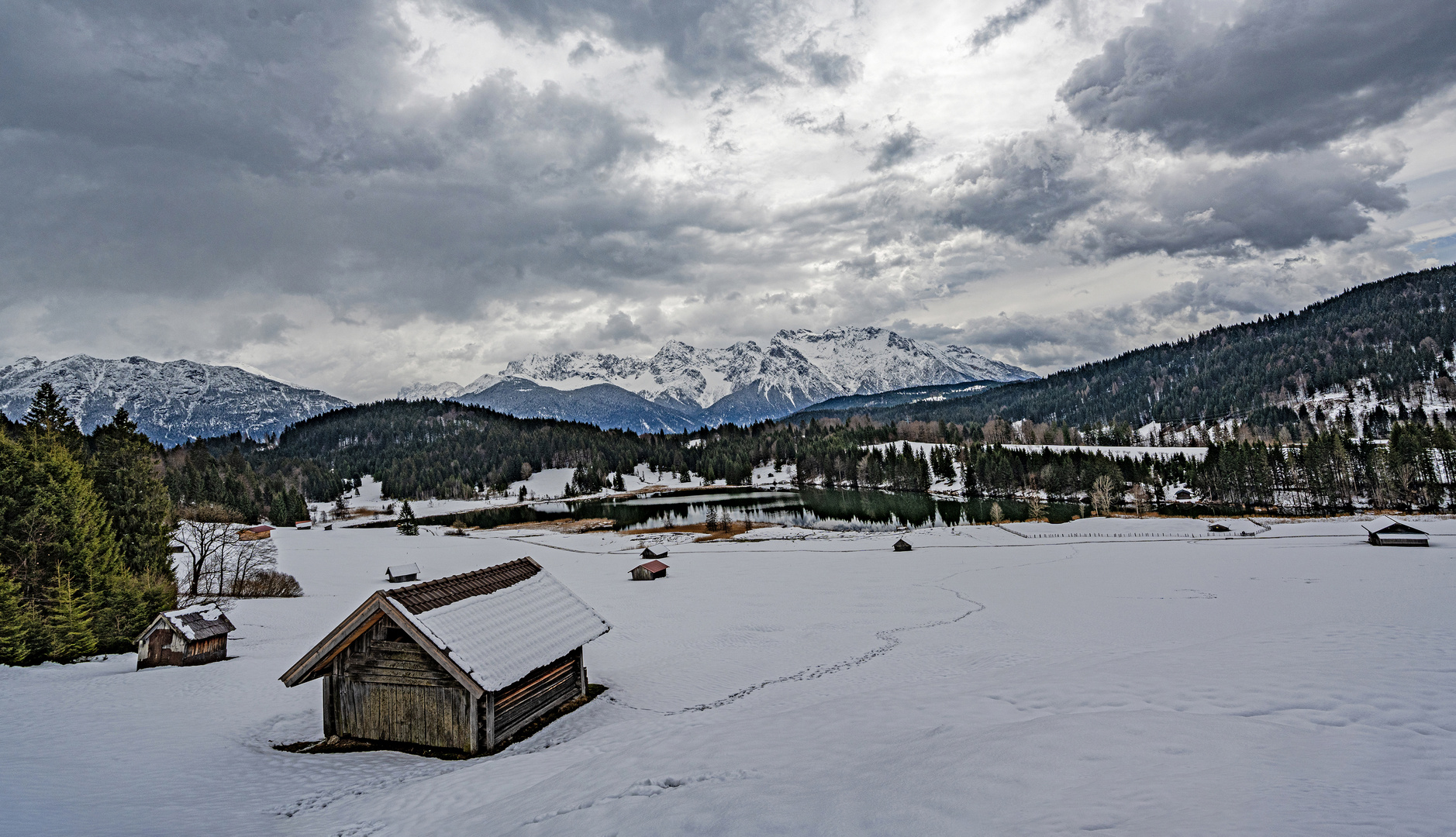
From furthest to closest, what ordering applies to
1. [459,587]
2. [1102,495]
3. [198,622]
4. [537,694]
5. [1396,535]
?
[1102,495], [1396,535], [198,622], [537,694], [459,587]

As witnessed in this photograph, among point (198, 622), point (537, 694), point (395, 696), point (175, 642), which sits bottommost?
point (537, 694)

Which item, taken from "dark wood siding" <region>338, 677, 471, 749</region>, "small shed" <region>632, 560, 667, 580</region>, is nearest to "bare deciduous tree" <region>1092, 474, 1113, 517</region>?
"small shed" <region>632, 560, 667, 580</region>

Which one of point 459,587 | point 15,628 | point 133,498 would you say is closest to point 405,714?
point 459,587

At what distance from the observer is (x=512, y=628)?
18.0m

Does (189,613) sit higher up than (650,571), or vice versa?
(189,613)

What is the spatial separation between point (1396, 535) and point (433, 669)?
241 ft

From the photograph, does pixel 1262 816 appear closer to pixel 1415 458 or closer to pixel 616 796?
pixel 616 796

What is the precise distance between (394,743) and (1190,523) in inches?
3711

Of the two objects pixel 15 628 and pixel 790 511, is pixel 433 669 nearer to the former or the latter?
pixel 15 628

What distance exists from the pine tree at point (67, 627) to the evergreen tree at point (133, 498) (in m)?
8.23

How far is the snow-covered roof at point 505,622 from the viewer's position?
1603 centimetres

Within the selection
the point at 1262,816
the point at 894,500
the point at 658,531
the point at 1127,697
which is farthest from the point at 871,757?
the point at 894,500

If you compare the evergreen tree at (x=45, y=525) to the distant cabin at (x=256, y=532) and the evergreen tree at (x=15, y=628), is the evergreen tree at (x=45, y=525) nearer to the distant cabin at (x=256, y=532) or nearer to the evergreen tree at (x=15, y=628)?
the evergreen tree at (x=15, y=628)

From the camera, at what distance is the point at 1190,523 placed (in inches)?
3194
